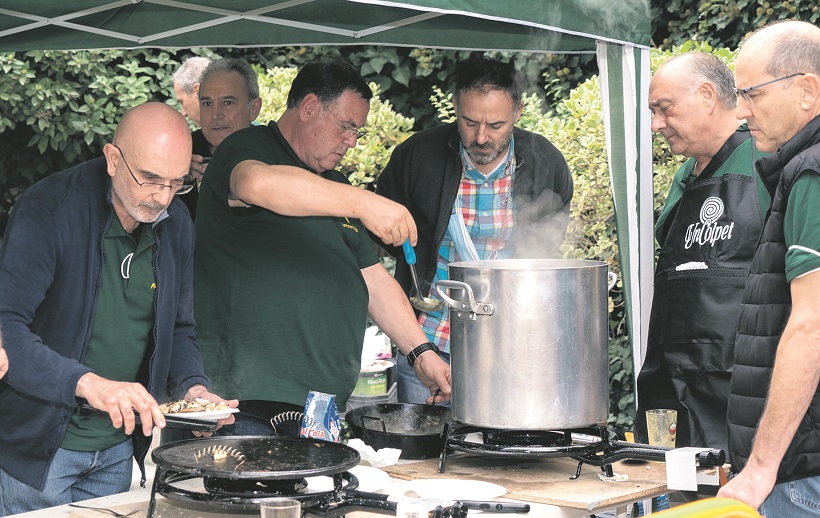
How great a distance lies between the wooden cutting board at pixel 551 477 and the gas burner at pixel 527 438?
0.28 feet

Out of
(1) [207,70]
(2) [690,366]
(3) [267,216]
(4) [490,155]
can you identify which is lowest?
(2) [690,366]

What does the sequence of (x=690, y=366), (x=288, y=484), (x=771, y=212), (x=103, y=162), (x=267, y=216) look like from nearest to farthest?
(x=288, y=484), (x=771, y=212), (x=103, y=162), (x=267, y=216), (x=690, y=366)

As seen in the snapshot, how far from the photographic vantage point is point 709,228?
350 centimetres

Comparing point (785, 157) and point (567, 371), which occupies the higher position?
point (785, 157)

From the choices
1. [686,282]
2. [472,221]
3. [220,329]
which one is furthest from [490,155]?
[220,329]

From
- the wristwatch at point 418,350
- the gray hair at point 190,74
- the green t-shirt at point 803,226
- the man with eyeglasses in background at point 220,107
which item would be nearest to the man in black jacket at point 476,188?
the wristwatch at point 418,350

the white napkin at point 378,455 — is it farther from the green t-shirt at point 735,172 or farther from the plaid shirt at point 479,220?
the green t-shirt at point 735,172

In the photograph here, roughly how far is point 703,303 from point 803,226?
3.74 feet

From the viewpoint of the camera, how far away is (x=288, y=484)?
228 cm

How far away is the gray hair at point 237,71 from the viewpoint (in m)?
4.88

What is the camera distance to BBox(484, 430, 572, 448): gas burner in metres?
2.70

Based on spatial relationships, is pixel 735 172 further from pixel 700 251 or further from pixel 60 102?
pixel 60 102

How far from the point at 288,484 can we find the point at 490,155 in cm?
194

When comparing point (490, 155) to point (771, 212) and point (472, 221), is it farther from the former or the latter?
point (771, 212)
